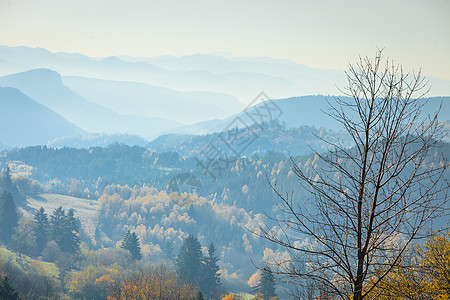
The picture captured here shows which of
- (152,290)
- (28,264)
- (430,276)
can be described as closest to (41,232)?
(28,264)

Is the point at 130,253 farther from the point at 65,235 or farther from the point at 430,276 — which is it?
the point at 430,276

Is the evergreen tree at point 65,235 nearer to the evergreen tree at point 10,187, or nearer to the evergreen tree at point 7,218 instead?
the evergreen tree at point 7,218

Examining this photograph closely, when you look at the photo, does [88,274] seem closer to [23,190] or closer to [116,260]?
[116,260]

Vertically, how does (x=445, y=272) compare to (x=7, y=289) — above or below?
above

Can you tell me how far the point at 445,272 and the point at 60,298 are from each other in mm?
64239

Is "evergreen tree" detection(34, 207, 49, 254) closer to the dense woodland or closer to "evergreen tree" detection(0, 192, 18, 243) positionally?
the dense woodland

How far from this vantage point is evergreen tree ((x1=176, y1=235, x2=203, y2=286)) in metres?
88.9

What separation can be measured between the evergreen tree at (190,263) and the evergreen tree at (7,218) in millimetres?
56591

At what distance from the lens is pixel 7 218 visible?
126 m

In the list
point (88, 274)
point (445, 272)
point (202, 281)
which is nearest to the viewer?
point (445, 272)

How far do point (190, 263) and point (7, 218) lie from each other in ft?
210

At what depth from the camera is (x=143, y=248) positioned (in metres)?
152

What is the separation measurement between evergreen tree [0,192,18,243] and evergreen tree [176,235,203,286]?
186ft

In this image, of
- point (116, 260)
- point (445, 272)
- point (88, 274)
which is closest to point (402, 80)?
point (445, 272)
